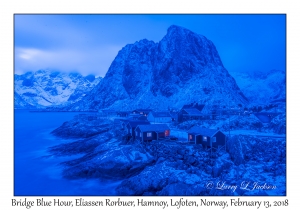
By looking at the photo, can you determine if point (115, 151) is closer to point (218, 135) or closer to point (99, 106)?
point (218, 135)

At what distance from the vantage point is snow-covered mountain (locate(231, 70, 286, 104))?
65.8 metres

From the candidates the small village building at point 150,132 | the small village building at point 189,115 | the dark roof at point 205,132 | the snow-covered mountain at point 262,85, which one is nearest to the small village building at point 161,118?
the small village building at point 189,115

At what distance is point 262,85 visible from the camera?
3135 inches

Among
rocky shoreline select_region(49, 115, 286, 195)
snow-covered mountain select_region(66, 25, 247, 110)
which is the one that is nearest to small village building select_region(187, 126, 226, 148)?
rocky shoreline select_region(49, 115, 286, 195)

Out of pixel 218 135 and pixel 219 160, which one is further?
pixel 218 135

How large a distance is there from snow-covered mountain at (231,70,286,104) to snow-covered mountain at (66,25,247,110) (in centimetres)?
636

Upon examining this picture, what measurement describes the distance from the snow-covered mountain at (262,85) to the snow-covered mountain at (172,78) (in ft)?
20.9

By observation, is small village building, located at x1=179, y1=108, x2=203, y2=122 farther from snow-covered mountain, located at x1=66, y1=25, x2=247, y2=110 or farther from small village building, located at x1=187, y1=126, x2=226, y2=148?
snow-covered mountain, located at x1=66, y1=25, x2=247, y2=110

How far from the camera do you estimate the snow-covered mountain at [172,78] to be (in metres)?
63.6

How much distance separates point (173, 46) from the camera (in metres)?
79.5

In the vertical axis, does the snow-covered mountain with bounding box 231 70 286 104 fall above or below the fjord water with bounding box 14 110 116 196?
above

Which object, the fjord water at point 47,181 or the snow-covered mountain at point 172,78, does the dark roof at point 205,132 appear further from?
the snow-covered mountain at point 172,78

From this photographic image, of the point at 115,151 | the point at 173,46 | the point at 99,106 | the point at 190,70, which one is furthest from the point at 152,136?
the point at 99,106
